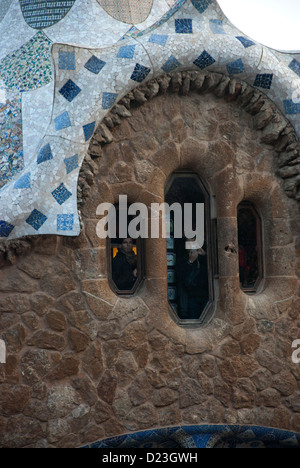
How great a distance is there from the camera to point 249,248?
21.2 feet

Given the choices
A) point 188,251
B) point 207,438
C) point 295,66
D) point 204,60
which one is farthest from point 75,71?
point 207,438

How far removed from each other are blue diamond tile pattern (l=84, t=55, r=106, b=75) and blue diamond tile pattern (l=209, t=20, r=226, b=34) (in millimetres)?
1092

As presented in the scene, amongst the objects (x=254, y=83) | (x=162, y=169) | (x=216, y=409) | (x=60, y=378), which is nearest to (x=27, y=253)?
(x=60, y=378)

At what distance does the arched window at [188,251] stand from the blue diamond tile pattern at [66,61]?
133cm

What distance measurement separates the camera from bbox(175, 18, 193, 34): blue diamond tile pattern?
239 inches

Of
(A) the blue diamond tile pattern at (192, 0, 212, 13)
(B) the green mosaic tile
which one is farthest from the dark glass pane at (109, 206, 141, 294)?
(A) the blue diamond tile pattern at (192, 0, 212, 13)

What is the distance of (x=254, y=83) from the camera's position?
6273 millimetres

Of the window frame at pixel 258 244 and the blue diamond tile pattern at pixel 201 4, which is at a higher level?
the blue diamond tile pattern at pixel 201 4

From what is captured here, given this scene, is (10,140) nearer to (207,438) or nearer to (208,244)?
(208,244)

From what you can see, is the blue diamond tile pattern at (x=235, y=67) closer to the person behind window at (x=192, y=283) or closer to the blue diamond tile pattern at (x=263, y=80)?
the blue diamond tile pattern at (x=263, y=80)

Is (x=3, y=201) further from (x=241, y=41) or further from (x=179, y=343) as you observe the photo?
(x=241, y=41)

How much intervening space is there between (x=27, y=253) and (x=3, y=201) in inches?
17.6

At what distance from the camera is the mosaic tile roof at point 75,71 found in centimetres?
548

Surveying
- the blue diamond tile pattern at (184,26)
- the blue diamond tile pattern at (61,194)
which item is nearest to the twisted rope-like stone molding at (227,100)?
the blue diamond tile pattern at (61,194)
